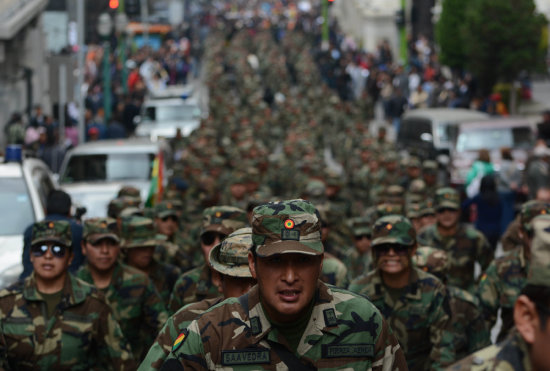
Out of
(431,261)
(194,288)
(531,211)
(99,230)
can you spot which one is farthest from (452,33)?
(194,288)

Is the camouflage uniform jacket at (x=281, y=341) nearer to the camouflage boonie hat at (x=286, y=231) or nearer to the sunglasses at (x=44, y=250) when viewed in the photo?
the camouflage boonie hat at (x=286, y=231)

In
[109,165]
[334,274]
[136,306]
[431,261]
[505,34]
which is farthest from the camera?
[505,34]

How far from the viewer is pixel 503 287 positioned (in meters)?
7.62

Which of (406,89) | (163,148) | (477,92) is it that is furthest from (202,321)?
(406,89)

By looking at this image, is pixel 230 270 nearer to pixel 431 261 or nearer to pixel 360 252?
pixel 431 261

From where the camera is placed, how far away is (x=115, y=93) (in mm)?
39375

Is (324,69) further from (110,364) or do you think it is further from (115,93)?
(110,364)

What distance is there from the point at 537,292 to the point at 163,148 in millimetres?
14913

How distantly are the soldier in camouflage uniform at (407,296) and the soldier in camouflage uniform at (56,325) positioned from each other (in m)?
1.60

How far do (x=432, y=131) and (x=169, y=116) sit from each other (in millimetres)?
7795

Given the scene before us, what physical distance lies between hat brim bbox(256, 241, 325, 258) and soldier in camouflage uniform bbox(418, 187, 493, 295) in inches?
222

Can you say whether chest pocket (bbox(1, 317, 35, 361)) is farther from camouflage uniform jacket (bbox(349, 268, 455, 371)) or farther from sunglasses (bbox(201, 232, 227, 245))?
camouflage uniform jacket (bbox(349, 268, 455, 371))

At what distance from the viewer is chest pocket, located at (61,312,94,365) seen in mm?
6039

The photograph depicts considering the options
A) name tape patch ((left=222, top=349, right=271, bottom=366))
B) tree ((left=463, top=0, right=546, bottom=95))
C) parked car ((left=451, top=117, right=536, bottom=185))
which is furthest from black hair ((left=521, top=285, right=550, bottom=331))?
tree ((left=463, top=0, right=546, bottom=95))
